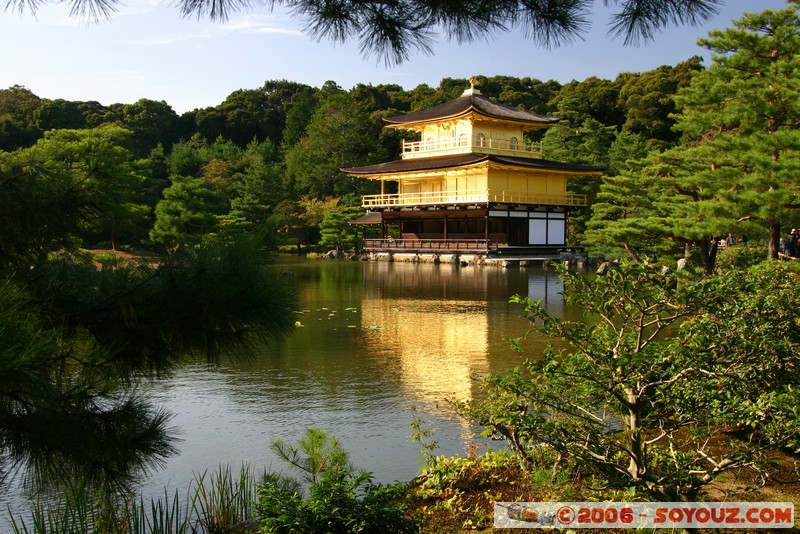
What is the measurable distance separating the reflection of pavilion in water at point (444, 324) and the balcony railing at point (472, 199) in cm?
700

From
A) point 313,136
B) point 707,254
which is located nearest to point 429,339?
point 707,254

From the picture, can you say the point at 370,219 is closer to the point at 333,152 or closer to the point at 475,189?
the point at 475,189

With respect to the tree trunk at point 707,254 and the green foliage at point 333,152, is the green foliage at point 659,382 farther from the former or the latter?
the green foliage at point 333,152

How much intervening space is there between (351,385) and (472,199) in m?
21.2

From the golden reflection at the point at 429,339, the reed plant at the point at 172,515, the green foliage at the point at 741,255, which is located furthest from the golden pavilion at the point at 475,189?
the reed plant at the point at 172,515

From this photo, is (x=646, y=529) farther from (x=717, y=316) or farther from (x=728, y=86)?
(x=728, y=86)

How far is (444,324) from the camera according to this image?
10852 millimetres

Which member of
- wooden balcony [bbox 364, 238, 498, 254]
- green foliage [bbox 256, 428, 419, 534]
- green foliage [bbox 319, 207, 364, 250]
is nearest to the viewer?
green foliage [bbox 256, 428, 419, 534]

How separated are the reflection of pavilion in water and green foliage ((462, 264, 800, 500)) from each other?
170cm

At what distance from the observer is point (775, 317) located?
3703 millimetres

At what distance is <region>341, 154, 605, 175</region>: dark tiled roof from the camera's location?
27219mm

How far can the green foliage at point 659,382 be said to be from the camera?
9.21 ft

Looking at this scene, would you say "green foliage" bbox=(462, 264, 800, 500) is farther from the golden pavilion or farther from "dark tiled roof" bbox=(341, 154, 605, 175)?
"dark tiled roof" bbox=(341, 154, 605, 175)

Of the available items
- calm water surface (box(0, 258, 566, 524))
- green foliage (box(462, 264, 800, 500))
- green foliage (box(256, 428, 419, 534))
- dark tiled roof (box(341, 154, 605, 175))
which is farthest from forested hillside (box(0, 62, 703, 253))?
green foliage (box(462, 264, 800, 500))
